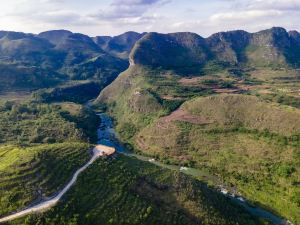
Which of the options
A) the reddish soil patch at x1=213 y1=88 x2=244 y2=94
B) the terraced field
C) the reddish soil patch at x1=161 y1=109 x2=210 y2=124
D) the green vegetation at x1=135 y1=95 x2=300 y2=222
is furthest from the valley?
the reddish soil patch at x1=213 y1=88 x2=244 y2=94

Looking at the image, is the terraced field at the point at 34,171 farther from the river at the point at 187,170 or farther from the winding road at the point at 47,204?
the river at the point at 187,170

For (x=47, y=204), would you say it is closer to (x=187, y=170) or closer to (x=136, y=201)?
(x=136, y=201)

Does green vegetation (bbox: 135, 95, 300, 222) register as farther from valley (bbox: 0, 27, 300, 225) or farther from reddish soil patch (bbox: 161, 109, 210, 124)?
reddish soil patch (bbox: 161, 109, 210, 124)

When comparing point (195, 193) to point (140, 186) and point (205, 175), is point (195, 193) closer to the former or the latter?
point (140, 186)

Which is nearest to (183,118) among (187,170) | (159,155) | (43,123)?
(159,155)

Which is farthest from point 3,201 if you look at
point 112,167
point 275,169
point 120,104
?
point 120,104
